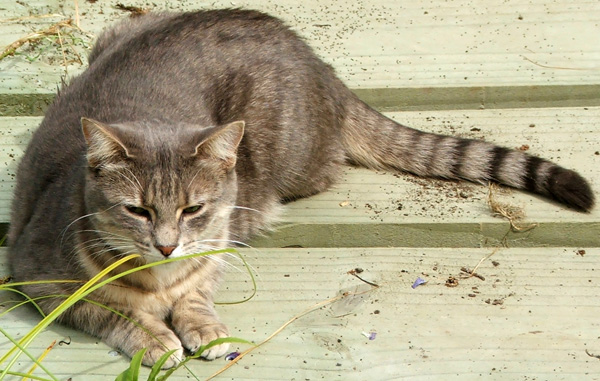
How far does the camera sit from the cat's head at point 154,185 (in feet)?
9.21

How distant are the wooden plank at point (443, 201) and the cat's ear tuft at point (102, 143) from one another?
2.64ft

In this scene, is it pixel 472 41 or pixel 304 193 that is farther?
pixel 472 41

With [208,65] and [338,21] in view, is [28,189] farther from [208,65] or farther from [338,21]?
[338,21]

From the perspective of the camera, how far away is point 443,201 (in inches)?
137

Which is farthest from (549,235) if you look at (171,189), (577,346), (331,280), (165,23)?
(165,23)

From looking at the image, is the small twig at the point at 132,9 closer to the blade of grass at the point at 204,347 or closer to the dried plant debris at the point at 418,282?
the dried plant debris at the point at 418,282

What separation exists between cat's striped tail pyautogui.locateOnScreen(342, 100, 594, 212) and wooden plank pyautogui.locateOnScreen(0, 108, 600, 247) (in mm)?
55

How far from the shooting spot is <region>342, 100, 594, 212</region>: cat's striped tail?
133 inches

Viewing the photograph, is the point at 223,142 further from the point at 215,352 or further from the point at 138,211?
the point at 215,352

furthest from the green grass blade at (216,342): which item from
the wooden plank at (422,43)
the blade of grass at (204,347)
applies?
the wooden plank at (422,43)

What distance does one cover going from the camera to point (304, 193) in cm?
371

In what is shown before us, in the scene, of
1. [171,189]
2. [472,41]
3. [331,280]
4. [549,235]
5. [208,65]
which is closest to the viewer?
[171,189]

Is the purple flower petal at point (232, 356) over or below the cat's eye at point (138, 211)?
below

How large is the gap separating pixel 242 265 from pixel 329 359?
0.68 meters
